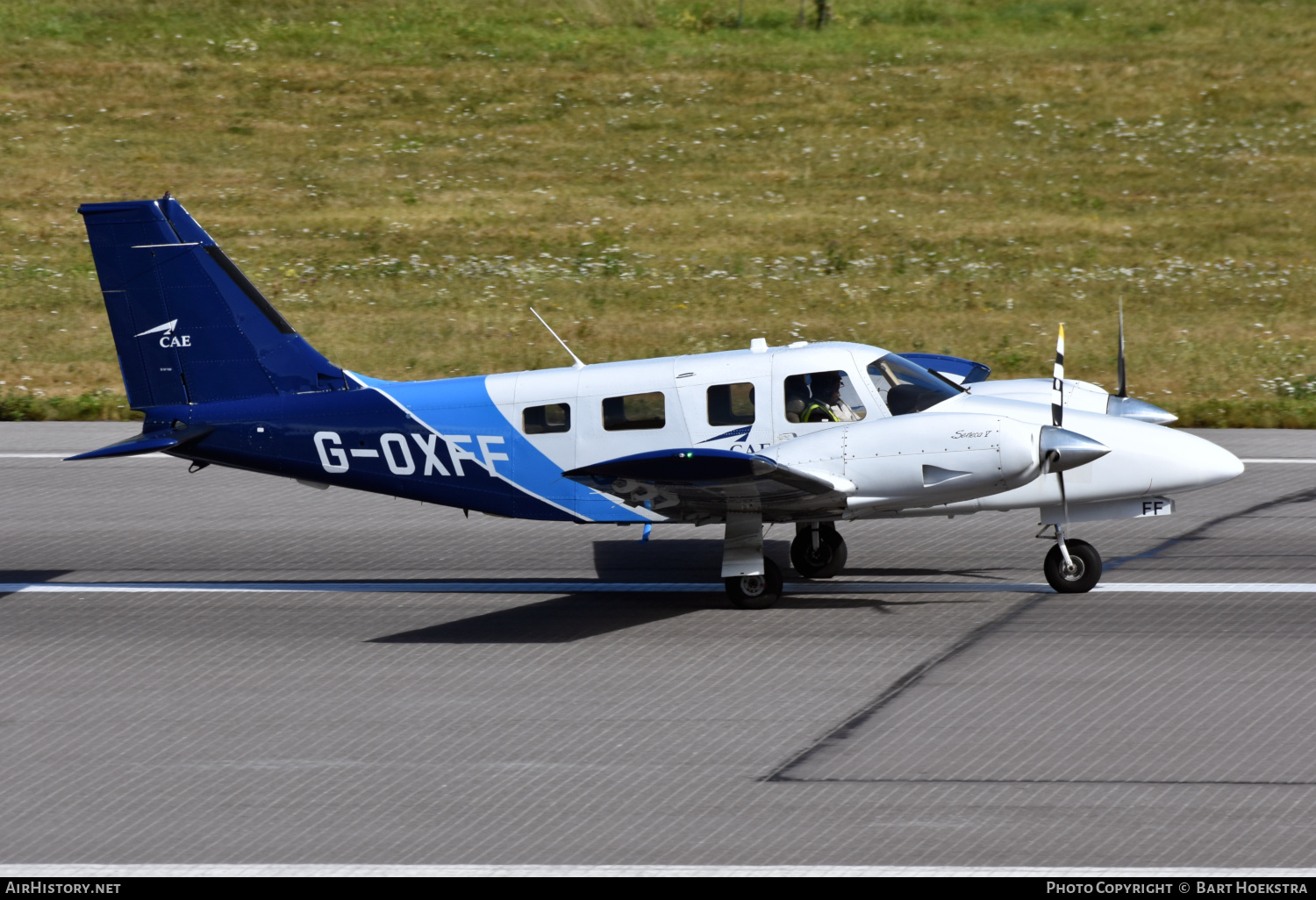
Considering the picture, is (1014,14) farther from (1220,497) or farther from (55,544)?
(55,544)

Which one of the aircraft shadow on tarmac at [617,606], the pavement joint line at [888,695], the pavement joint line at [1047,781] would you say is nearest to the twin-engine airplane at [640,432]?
the aircraft shadow on tarmac at [617,606]

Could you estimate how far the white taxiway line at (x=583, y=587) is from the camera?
1281 centimetres

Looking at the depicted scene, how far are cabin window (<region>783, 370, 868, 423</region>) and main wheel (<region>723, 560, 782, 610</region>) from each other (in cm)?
133

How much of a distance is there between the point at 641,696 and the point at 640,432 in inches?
113

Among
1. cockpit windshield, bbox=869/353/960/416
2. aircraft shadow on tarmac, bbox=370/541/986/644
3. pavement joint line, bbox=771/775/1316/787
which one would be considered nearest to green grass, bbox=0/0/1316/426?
cockpit windshield, bbox=869/353/960/416

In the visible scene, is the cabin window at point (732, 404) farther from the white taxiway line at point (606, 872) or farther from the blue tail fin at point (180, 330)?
the white taxiway line at point (606, 872)

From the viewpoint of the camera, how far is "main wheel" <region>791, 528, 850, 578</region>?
13461mm

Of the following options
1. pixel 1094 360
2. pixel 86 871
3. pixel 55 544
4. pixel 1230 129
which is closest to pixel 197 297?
pixel 55 544

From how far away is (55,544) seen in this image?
1499 centimetres

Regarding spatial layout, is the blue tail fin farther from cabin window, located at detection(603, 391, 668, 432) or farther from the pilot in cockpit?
the pilot in cockpit

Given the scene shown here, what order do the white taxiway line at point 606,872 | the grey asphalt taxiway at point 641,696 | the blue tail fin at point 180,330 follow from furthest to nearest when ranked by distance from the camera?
the blue tail fin at point 180,330, the grey asphalt taxiway at point 641,696, the white taxiway line at point 606,872

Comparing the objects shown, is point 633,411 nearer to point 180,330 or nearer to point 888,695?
point 888,695

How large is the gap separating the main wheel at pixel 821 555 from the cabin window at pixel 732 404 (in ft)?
5.71

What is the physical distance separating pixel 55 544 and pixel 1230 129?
34299 mm
